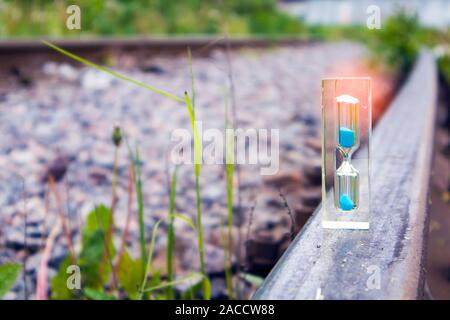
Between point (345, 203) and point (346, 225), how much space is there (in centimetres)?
4

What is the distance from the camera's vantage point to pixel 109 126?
9.07 feet

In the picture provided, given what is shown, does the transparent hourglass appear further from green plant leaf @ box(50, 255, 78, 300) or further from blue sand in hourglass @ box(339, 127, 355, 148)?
green plant leaf @ box(50, 255, 78, 300)

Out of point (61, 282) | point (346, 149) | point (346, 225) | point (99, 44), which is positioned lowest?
point (61, 282)

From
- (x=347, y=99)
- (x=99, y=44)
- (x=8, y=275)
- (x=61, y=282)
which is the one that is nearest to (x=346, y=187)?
(x=347, y=99)

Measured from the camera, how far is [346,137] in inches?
31.9

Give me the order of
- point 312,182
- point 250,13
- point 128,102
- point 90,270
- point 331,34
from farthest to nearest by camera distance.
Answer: point 331,34 < point 250,13 < point 128,102 < point 312,182 < point 90,270

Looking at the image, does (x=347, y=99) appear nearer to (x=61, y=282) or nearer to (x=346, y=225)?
(x=346, y=225)

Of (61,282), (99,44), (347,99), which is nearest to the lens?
(347,99)

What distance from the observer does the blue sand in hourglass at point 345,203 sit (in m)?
0.84

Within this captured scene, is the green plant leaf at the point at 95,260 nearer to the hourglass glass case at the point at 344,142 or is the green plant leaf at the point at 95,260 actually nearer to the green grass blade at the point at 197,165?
the green grass blade at the point at 197,165

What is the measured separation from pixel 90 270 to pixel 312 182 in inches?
41.2

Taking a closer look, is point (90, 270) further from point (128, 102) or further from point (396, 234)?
point (128, 102)

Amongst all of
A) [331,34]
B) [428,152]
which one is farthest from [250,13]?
[428,152]

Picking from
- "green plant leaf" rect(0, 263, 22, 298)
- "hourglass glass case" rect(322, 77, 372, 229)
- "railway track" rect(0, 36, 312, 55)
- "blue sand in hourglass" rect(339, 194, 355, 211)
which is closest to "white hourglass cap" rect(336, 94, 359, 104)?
"hourglass glass case" rect(322, 77, 372, 229)
